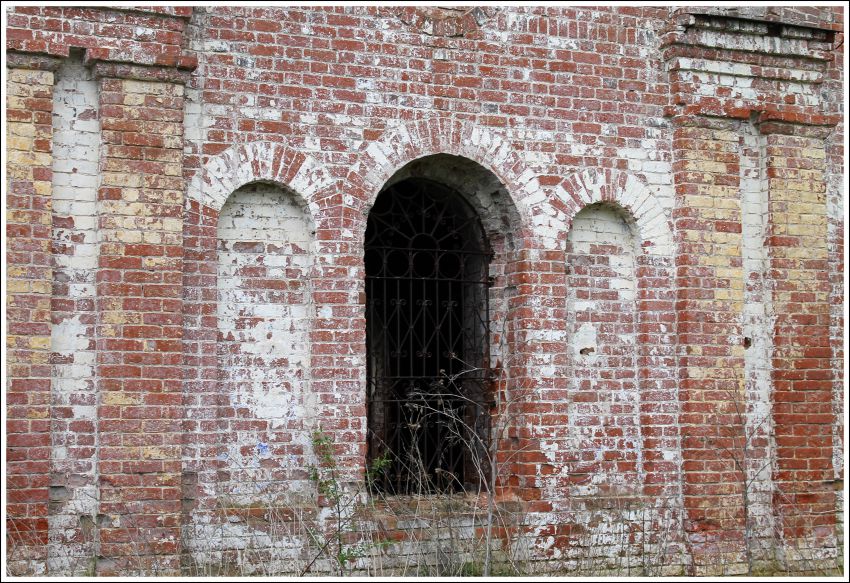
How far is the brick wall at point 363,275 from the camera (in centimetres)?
659

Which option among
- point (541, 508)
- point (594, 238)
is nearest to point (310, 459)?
point (541, 508)

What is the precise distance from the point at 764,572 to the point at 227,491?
396 centimetres

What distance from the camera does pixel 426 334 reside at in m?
7.80

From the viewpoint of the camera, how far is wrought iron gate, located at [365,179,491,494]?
762 centimetres

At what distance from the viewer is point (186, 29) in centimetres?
704

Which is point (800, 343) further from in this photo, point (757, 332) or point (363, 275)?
point (363, 275)

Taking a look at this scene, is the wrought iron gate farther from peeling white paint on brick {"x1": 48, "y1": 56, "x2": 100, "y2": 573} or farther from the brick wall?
peeling white paint on brick {"x1": 48, "y1": 56, "x2": 100, "y2": 573}

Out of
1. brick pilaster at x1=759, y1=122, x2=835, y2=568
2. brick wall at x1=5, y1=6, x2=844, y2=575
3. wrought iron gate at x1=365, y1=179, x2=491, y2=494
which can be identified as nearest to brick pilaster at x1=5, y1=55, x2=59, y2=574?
brick wall at x1=5, y1=6, x2=844, y2=575

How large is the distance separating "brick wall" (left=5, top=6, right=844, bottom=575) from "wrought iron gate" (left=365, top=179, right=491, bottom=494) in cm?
15

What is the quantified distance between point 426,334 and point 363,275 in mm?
758

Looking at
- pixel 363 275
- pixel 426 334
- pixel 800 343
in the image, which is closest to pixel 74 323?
pixel 363 275

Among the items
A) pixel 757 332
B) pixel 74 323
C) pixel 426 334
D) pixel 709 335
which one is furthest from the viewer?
pixel 757 332

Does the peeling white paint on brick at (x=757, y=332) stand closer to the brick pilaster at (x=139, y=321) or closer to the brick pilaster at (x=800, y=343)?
the brick pilaster at (x=800, y=343)

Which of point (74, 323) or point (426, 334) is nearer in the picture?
point (74, 323)
